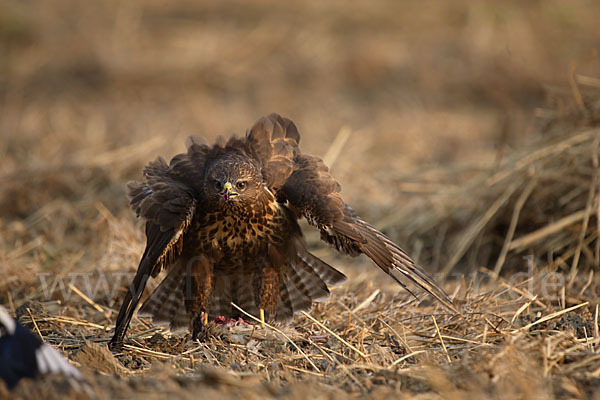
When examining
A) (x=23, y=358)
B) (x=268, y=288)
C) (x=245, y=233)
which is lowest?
(x=268, y=288)

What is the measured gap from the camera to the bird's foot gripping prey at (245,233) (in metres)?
3.49

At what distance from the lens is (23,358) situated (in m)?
2.55

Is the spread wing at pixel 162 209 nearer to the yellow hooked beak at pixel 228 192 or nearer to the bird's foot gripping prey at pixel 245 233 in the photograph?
the bird's foot gripping prey at pixel 245 233

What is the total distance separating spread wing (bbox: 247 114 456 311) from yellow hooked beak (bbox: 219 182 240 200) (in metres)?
0.33

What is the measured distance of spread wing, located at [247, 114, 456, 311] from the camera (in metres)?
3.47

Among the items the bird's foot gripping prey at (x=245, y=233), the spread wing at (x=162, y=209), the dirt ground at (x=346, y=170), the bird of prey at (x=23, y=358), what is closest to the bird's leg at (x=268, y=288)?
the bird's foot gripping prey at (x=245, y=233)

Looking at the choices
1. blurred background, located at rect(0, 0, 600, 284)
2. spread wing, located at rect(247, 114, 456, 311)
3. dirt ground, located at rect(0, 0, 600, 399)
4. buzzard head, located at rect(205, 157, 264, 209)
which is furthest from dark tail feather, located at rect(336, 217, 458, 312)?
blurred background, located at rect(0, 0, 600, 284)

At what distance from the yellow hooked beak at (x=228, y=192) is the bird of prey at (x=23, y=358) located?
127cm

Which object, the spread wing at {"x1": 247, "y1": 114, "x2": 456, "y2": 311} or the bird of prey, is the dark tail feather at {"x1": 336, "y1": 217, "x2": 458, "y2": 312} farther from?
the bird of prey

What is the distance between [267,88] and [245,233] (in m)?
6.87

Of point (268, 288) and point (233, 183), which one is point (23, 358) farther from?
point (268, 288)

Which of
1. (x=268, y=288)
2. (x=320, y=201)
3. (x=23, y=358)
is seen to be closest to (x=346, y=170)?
(x=268, y=288)

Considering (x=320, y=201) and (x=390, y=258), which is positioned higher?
(x=320, y=201)

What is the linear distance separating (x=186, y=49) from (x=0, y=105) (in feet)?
10.2
